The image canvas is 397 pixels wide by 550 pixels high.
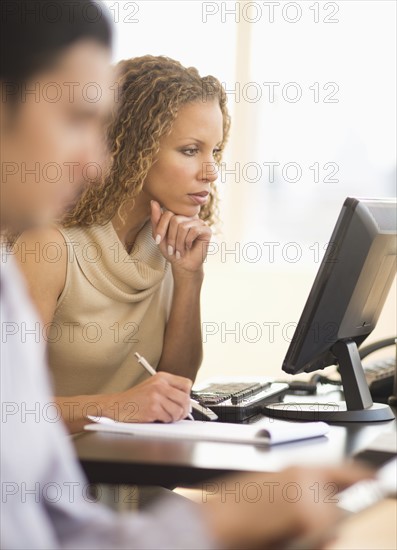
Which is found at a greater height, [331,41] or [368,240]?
[331,41]

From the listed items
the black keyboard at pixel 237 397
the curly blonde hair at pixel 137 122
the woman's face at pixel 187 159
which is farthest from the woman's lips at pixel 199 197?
the black keyboard at pixel 237 397

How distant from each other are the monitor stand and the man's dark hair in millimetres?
1120

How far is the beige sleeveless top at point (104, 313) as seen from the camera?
188 cm

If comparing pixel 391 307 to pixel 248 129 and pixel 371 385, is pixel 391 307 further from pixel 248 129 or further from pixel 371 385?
pixel 371 385

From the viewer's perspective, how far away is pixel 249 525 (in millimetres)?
710

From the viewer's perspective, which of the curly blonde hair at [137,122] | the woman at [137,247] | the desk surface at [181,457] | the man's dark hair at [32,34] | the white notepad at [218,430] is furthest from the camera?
the curly blonde hair at [137,122]

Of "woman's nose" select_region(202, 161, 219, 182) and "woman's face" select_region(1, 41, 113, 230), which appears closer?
"woman's face" select_region(1, 41, 113, 230)

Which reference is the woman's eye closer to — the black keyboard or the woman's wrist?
the woman's wrist

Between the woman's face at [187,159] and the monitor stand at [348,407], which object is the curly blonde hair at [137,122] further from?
the monitor stand at [348,407]

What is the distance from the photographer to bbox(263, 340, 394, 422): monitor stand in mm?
1660

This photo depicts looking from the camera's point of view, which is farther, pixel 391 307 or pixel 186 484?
pixel 391 307

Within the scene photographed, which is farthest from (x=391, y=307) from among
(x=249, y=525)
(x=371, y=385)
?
(x=249, y=525)

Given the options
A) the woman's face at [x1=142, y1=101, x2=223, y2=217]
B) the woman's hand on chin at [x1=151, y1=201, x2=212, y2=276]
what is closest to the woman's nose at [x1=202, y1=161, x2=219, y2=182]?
the woman's face at [x1=142, y1=101, x2=223, y2=217]

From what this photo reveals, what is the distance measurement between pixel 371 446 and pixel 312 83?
346 cm
